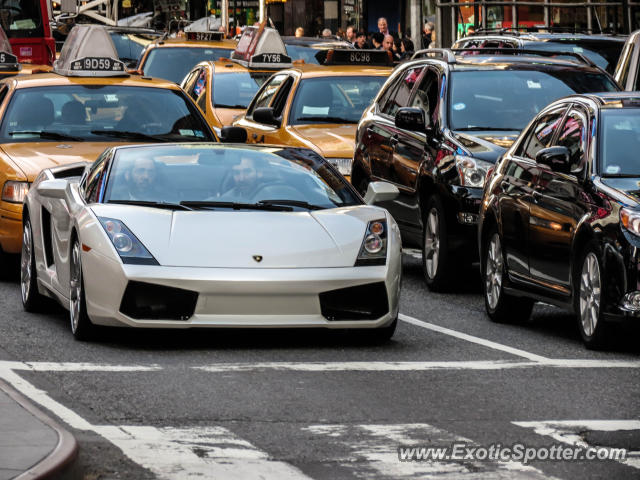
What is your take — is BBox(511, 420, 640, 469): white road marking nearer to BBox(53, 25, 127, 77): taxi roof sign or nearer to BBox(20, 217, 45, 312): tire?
BBox(20, 217, 45, 312): tire

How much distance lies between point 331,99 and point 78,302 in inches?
339

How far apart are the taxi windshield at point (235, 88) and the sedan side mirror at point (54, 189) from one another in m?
11.0

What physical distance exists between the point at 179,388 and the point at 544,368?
7.32ft

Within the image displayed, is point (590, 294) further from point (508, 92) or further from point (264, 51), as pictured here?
point (264, 51)

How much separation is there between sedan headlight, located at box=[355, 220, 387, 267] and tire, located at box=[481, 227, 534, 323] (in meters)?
1.79

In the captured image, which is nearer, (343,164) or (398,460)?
(398,460)

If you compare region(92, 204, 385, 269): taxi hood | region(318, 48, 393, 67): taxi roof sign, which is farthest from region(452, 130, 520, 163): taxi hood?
region(318, 48, 393, 67): taxi roof sign

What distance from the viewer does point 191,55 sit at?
27688 mm

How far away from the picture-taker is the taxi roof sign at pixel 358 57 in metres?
20.3

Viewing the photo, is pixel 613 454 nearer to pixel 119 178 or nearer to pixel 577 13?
pixel 119 178

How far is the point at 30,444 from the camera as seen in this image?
269 inches

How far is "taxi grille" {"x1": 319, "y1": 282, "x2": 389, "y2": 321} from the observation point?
10305mm

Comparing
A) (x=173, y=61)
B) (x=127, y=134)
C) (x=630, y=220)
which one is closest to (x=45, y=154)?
(x=127, y=134)

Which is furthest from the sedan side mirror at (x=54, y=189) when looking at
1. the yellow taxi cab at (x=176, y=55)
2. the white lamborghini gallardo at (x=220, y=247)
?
the yellow taxi cab at (x=176, y=55)
